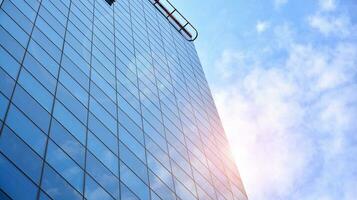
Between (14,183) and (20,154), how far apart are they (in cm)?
141

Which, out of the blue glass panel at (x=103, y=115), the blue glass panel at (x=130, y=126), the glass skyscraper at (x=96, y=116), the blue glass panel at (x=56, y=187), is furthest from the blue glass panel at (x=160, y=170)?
the blue glass panel at (x=56, y=187)

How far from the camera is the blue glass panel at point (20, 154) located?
1688 centimetres

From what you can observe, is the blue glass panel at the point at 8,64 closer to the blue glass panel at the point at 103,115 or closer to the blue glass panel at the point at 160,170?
the blue glass panel at the point at 103,115

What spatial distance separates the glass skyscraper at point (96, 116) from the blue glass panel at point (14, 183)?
0.13 feet

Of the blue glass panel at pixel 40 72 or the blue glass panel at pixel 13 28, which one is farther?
the blue glass panel at pixel 13 28

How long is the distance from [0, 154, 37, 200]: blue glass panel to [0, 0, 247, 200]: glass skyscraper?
4cm

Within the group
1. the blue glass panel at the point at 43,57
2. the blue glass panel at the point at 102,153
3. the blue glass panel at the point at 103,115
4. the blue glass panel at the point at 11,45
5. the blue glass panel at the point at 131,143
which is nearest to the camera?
the blue glass panel at the point at 11,45

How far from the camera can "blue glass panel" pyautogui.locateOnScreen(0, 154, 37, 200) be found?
1589 cm

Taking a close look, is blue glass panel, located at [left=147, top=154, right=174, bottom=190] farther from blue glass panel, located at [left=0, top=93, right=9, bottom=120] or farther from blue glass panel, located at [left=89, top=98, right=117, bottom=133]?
blue glass panel, located at [left=0, top=93, right=9, bottom=120]

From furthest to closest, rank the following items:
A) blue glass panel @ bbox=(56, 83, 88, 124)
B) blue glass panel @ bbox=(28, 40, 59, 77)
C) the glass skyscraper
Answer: blue glass panel @ bbox=(28, 40, 59, 77) < blue glass panel @ bbox=(56, 83, 88, 124) < the glass skyscraper

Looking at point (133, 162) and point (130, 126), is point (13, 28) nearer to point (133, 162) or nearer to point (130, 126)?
point (130, 126)

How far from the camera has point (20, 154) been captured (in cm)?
1731

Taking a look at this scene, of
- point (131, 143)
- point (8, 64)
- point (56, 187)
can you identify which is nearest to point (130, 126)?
point (131, 143)

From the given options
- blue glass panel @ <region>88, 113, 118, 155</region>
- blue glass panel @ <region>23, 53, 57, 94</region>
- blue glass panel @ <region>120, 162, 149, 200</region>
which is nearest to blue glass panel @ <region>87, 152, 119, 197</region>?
blue glass panel @ <region>120, 162, 149, 200</region>
